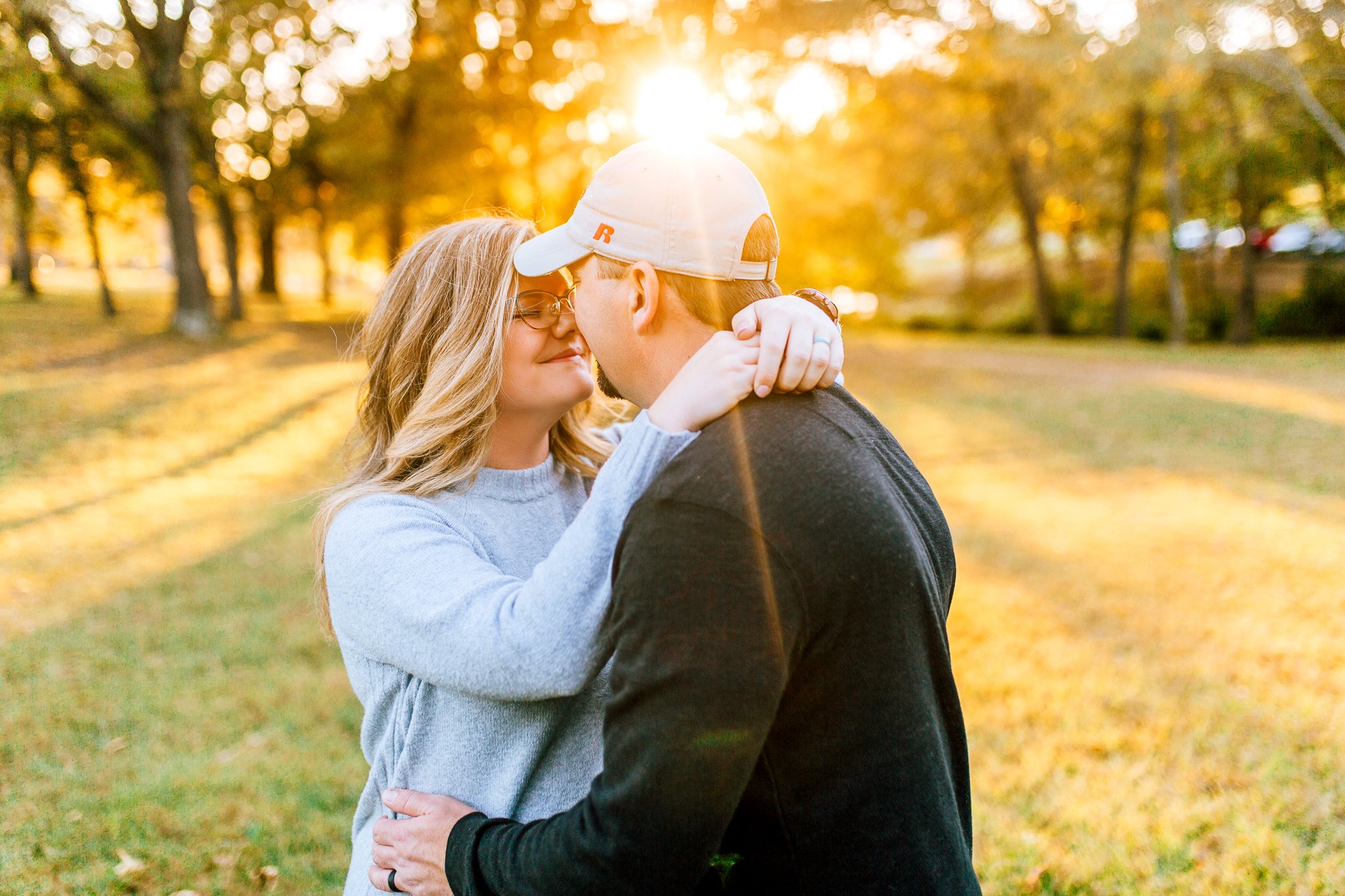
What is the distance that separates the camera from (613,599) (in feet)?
4.44

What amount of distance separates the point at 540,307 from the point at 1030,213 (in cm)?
2798

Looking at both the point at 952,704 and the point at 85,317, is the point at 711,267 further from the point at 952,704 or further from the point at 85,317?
the point at 85,317

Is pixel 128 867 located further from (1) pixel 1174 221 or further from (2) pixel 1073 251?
(2) pixel 1073 251

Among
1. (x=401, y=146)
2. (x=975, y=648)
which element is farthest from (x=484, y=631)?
(x=401, y=146)

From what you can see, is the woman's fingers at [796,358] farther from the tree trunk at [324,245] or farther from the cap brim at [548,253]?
the tree trunk at [324,245]

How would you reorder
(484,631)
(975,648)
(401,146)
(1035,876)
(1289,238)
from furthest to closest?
(1289,238) < (401,146) < (975,648) < (1035,876) < (484,631)

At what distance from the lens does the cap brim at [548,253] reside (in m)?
1.80

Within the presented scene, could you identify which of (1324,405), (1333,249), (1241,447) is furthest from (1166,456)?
(1333,249)

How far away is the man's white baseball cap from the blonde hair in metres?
0.40

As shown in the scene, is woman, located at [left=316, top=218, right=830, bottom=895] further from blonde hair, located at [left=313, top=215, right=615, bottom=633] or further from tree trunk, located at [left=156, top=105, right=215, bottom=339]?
tree trunk, located at [left=156, top=105, right=215, bottom=339]

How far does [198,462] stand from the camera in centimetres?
1048

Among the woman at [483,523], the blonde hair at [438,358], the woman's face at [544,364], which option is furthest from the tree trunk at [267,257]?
the woman's face at [544,364]

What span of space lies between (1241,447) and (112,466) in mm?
13573

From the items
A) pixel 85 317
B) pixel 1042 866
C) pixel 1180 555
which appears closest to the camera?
pixel 1042 866
